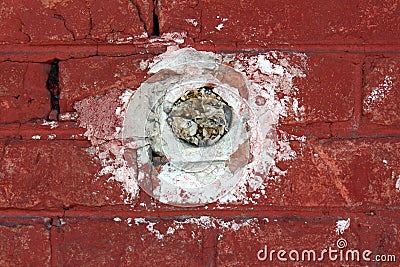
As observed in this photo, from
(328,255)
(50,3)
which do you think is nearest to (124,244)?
(328,255)

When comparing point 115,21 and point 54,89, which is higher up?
point 115,21

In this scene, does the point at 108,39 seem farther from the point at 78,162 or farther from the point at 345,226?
the point at 345,226

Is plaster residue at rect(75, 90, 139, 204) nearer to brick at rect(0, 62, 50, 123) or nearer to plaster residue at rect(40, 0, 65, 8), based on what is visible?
brick at rect(0, 62, 50, 123)

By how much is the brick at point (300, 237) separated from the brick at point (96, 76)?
17.3 inches

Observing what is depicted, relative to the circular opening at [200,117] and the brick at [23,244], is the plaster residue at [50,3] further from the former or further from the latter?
the brick at [23,244]

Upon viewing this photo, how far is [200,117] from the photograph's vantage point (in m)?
1.00

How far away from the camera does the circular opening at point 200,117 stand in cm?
100

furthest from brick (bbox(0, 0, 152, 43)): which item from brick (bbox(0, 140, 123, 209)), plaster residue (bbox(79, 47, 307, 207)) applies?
brick (bbox(0, 140, 123, 209))

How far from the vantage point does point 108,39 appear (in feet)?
3.26

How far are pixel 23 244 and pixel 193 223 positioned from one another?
16.5 inches

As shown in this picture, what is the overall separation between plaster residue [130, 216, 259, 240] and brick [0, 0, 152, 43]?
1.51ft

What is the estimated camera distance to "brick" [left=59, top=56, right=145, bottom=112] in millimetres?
993

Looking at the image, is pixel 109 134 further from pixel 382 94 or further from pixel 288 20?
pixel 382 94

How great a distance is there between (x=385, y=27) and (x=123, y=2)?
0.63 meters
